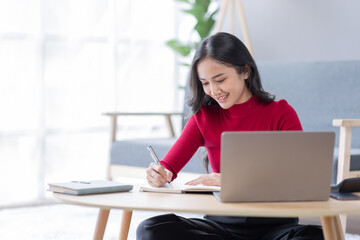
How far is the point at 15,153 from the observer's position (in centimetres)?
343

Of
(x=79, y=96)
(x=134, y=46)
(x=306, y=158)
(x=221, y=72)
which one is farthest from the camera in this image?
(x=134, y=46)

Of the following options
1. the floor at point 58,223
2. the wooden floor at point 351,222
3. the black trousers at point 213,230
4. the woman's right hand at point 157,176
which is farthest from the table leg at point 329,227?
the wooden floor at point 351,222

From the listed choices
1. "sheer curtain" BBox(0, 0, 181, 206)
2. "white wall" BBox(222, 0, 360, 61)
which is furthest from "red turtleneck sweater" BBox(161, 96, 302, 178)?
"white wall" BBox(222, 0, 360, 61)

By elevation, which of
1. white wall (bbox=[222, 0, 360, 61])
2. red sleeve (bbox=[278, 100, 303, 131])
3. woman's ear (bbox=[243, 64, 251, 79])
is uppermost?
white wall (bbox=[222, 0, 360, 61])

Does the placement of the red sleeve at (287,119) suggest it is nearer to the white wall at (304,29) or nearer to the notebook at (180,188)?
the notebook at (180,188)

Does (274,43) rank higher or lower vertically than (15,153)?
higher

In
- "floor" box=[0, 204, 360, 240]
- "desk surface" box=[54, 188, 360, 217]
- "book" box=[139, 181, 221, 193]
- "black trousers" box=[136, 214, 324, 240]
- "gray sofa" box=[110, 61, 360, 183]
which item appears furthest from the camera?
"gray sofa" box=[110, 61, 360, 183]

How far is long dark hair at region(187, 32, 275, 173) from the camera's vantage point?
174 cm

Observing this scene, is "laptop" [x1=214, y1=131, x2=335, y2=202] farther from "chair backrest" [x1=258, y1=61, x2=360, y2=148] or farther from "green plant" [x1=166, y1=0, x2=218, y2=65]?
"green plant" [x1=166, y1=0, x2=218, y2=65]

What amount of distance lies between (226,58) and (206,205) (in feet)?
2.09

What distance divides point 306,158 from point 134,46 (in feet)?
9.57

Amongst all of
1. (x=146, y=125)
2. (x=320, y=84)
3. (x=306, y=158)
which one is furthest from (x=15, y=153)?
(x=306, y=158)

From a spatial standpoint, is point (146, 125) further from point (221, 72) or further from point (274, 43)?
point (221, 72)

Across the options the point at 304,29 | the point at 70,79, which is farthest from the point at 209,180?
the point at 304,29
